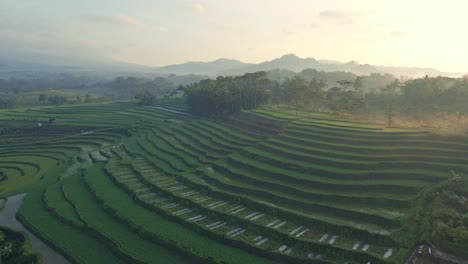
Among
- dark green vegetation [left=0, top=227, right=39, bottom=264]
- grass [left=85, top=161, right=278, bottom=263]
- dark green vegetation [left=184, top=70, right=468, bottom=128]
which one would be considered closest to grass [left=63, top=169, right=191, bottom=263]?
grass [left=85, top=161, right=278, bottom=263]

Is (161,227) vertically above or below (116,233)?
above

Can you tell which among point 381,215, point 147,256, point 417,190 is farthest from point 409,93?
point 147,256

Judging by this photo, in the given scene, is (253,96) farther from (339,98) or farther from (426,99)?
(426,99)


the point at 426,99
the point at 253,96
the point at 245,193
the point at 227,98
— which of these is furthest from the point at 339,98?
the point at 245,193

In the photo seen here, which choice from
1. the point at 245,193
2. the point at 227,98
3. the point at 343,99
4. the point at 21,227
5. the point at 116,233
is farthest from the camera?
the point at 227,98

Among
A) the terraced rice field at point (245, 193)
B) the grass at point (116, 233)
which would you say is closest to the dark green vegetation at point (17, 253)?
the terraced rice field at point (245, 193)

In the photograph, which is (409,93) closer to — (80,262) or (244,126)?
(244,126)
